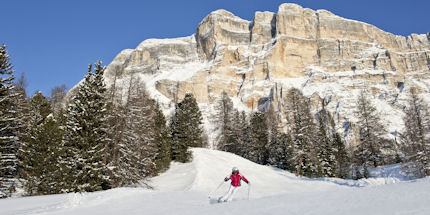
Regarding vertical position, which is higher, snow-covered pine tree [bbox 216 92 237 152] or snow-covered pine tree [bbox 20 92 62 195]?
snow-covered pine tree [bbox 216 92 237 152]

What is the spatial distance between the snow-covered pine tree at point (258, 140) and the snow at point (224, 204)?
1532cm

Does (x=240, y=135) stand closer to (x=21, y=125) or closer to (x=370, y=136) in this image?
(x=370, y=136)

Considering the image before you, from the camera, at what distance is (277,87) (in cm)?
11362

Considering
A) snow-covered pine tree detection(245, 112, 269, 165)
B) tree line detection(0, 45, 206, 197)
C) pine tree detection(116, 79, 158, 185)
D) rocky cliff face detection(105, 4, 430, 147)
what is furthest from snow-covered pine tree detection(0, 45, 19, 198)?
rocky cliff face detection(105, 4, 430, 147)

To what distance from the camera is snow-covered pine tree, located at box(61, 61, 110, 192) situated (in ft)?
55.8

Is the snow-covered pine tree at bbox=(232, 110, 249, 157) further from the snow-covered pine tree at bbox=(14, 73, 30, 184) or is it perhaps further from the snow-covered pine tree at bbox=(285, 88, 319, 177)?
the snow-covered pine tree at bbox=(14, 73, 30, 184)

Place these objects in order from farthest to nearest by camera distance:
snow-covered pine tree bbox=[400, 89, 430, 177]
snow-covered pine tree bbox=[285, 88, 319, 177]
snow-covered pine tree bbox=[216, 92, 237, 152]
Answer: snow-covered pine tree bbox=[216, 92, 237, 152]
snow-covered pine tree bbox=[285, 88, 319, 177]
snow-covered pine tree bbox=[400, 89, 430, 177]

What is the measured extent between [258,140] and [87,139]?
28.7 m

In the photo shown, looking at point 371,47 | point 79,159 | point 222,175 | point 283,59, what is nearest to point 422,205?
point 79,159

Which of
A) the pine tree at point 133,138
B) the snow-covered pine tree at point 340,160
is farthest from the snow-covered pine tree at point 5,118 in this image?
the snow-covered pine tree at point 340,160

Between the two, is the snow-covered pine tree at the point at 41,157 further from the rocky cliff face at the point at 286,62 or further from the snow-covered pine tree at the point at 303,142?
the rocky cliff face at the point at 286,62

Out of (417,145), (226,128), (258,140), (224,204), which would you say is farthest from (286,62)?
(224,204)

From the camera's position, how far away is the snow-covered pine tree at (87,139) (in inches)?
669

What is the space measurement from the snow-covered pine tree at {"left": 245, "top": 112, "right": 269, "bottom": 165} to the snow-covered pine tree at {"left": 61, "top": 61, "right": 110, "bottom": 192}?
25765mm
